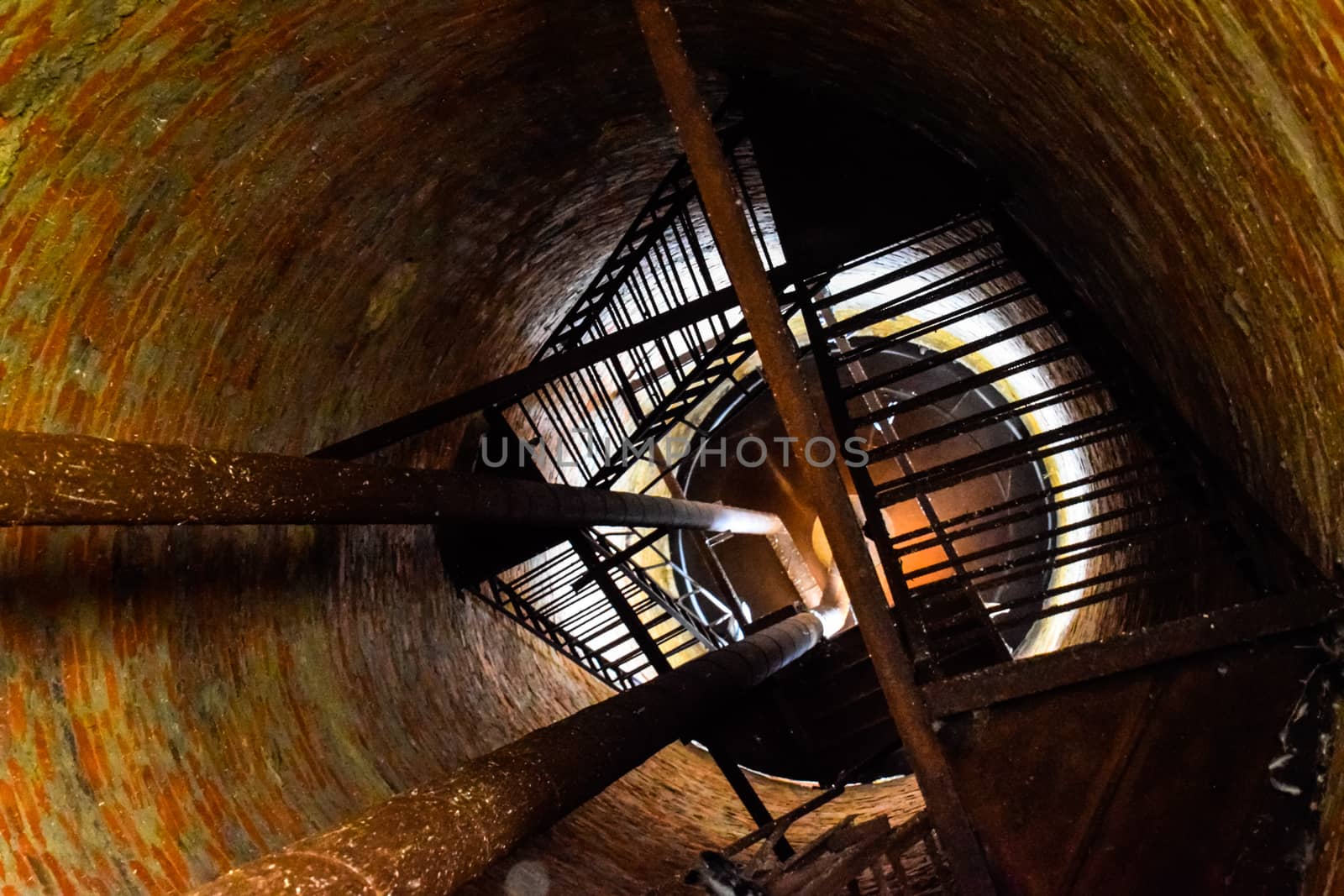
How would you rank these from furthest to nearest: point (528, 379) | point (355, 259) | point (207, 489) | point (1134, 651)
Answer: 1. point (528, 379)
2. point (355, 259)
3. point (1134, 651)
4. point (207, 489)

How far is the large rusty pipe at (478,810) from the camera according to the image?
2.39m

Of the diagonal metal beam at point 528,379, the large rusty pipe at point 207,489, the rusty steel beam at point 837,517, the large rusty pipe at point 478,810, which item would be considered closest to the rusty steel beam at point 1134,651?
the rusty steel beam at point 837,517

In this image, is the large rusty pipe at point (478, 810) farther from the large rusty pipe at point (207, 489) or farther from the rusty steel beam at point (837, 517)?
the rusty steel beam at point (837, 517)

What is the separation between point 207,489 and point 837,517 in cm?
207

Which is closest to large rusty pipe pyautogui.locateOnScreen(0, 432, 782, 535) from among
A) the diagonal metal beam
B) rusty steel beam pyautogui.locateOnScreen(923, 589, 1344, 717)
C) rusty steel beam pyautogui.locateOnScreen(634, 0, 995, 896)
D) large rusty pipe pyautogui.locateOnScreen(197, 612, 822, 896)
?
the diagonal metal beam

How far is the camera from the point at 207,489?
3.00m

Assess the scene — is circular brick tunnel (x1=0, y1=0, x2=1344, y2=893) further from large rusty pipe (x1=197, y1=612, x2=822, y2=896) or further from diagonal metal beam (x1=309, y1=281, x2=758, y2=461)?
large rusty pipe (x1=197, y1=612, x2=822, y2=896)

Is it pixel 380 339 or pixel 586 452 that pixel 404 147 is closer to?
pixel 380 339

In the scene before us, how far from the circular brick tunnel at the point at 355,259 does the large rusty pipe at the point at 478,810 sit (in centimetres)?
139

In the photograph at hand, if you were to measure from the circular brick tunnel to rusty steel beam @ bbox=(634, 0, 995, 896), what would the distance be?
1260mm

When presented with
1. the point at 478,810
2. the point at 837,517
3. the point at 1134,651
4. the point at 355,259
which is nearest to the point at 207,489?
the point at 478,810

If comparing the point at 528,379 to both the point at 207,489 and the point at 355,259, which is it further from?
the point at 207,489

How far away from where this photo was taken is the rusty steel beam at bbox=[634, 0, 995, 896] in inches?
132

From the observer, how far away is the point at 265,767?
14.8 ft
